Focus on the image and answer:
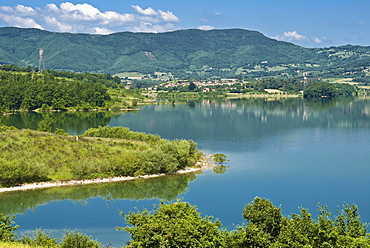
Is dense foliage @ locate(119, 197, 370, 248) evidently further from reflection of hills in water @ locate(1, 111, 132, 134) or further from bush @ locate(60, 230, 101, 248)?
reflection of hills in water @ locate(1, 111, 132, 134)

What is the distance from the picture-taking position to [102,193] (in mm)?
30703

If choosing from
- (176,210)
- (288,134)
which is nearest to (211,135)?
(288,134)

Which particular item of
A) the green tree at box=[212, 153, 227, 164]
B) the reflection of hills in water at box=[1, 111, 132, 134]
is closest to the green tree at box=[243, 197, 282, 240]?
the green tree at box=[212, 153, 227, 164]

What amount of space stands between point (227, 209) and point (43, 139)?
18.3 meters

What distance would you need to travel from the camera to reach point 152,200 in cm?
2994

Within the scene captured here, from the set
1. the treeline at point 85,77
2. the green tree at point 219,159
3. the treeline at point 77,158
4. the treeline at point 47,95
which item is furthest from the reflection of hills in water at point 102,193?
the treeline at point 85,77

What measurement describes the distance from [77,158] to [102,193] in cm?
555

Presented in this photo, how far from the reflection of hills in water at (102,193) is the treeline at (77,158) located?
4.62 ft

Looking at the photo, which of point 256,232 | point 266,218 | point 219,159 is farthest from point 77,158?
point 256,232

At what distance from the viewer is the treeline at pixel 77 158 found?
31438 millimetres

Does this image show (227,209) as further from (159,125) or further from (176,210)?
(159,125)

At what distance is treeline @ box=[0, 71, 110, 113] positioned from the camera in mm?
96750

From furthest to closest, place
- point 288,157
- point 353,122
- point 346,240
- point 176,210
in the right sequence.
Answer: point 353,122 → point 288,157 → point 176,210 → point 346,240

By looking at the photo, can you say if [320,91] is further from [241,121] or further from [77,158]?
[77,158]
